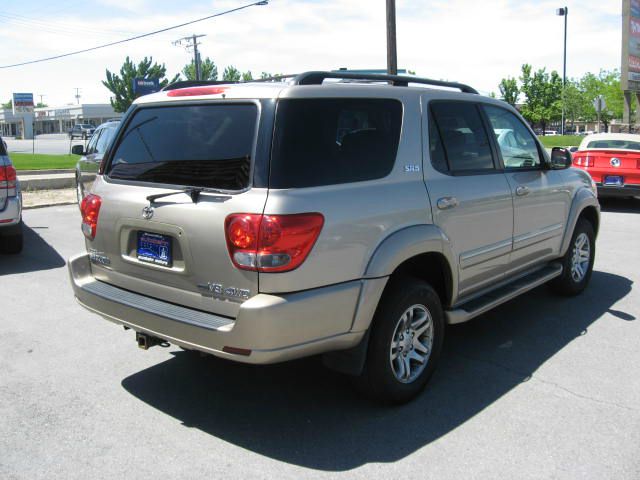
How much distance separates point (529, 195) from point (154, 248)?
3016 mm

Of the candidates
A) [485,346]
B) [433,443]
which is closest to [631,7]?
[485,346]

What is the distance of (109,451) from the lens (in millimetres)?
3326

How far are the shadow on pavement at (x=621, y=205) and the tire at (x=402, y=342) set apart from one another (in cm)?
959

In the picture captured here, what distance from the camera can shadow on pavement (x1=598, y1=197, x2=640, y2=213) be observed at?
40.1 feet

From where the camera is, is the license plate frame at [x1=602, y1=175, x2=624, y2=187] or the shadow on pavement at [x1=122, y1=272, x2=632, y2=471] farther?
the license plate frame at [x1=602, y1=175, x2=624, y2=187]

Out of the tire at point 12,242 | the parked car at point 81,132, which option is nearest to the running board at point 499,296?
the tire at point 12,242

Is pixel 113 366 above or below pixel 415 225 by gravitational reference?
below

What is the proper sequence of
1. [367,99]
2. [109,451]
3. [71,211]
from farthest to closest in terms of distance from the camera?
[71,211] → [367,99] → [109,451]

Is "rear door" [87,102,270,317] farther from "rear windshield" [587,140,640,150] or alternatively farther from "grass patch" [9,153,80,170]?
"grass patch" [9,153,80,170]

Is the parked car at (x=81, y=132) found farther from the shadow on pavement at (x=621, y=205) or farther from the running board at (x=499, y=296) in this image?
the running board at (x=499, y=296)

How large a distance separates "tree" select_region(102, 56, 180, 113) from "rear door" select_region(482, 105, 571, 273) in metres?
72.6

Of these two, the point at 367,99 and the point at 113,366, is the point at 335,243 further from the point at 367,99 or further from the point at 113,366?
the point at 113,366

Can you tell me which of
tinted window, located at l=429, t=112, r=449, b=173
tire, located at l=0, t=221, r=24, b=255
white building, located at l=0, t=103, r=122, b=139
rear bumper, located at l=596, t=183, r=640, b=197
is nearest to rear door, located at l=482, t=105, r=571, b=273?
tinted window, located at l=429, t=112, r=449, b=173

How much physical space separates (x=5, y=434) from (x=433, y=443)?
2.40 meters
